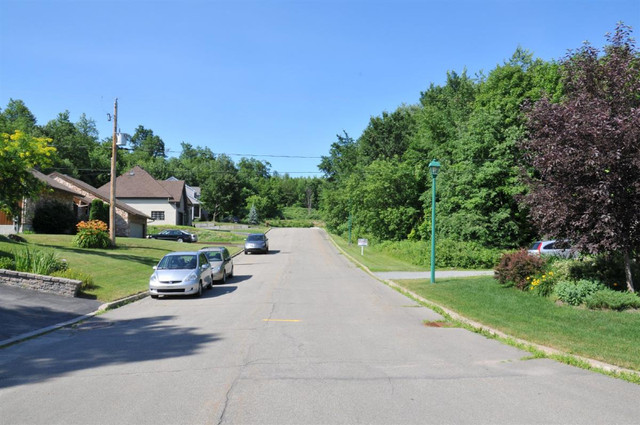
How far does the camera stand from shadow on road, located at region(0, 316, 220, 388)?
701 centimetres

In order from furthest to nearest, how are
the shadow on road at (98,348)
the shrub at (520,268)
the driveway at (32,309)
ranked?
the shrub at (520,268) < the driveway at (32,309) < the shadow on road at (98,348)

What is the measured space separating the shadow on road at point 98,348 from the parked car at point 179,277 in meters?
4.27

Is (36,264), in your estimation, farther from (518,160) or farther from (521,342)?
(518,160)

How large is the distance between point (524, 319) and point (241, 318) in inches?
256

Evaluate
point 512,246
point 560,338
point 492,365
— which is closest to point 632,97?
point 560,338

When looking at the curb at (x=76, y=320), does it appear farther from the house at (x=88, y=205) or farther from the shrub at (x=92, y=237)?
the house at (x=88, y=205)

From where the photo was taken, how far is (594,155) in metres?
10.9

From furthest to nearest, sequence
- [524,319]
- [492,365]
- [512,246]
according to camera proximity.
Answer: [512,246] → [524,319] → [492,365]

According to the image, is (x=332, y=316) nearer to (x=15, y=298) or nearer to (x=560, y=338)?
(x=560, y=338)

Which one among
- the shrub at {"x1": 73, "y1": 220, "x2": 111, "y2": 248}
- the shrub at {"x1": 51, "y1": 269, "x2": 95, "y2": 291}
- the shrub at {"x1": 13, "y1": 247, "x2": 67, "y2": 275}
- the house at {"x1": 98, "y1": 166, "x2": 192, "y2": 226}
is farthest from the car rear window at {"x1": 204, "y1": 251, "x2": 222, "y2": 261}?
the house at {"x1": 98, "y1": 166, "x2": 192, "y2": 226}

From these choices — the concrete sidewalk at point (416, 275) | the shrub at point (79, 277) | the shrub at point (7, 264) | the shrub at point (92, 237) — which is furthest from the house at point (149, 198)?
the shrub at point (79, 277)

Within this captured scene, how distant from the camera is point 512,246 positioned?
110ft

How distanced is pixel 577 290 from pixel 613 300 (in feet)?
3.01

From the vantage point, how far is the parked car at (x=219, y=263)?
2025 cm
